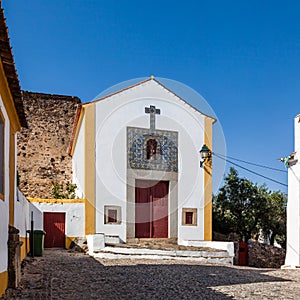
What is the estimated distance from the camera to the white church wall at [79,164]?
17.4 m

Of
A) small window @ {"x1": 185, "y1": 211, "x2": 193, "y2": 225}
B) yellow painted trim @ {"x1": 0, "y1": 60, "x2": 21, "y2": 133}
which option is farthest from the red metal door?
yellow painted trim @ {"x1": 0, "y1": 60, "x2": 21, "y2": 133}

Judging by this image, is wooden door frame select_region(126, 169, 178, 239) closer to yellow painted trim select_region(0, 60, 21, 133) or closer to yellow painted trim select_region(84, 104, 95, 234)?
yellow painted trim select_region(84, 104, 95, 234)

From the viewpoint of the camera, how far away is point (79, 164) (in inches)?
725

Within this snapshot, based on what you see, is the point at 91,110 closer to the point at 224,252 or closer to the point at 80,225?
the point at 80,225

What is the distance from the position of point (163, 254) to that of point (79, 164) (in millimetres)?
5844

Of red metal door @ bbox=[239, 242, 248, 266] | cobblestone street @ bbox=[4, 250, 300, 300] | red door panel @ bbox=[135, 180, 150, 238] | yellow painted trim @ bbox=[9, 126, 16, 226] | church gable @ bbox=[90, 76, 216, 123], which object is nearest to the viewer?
cobblestone street @ bbox=[4, 250, 300, 300]

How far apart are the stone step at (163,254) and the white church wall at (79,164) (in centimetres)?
353

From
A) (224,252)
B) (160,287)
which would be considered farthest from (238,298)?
(224,252)

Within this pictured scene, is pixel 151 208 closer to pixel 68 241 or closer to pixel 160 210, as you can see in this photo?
pixel 160 210

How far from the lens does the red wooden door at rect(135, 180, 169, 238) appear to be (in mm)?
17312

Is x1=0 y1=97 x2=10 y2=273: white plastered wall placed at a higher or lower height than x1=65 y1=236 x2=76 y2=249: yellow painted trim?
higher

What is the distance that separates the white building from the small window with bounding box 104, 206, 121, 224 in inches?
236

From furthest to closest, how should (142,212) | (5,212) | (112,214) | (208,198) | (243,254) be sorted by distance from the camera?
(243,254) < (208,198) < (142,212) < (112,214) < (5,212)

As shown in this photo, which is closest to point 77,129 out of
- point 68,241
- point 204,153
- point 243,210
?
point 68,241
